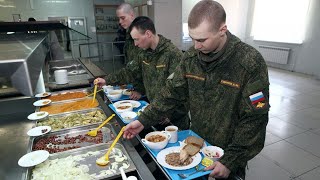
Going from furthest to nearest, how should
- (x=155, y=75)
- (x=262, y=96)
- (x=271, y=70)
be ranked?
(x=271, y=70) → (x=155, y=75) → (x=262, y=96)

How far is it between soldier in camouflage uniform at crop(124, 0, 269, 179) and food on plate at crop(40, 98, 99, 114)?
82 cm

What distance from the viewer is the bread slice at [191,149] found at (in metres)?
1.17

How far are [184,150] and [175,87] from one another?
0.49 meters

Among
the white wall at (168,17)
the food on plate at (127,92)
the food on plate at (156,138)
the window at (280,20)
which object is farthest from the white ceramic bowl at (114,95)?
the window at (280,20)

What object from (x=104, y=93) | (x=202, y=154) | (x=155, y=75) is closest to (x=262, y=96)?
(x=202, y=154)

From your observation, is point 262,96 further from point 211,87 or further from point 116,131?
point 116,131

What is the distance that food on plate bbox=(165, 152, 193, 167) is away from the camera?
3.66ft

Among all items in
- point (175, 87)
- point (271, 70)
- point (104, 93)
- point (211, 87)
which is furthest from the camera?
point (271, 70)

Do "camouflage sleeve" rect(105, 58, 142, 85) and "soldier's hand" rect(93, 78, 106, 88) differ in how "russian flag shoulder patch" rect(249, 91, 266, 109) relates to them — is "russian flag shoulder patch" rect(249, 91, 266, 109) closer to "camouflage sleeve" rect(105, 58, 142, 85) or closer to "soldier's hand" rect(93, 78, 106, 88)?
"camouflage sleeve" rect(105, 58, 142, 85)

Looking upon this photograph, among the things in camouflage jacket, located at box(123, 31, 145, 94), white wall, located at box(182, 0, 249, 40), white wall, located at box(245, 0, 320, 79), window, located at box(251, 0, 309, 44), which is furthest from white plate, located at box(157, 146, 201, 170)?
white wall, located at box(182, 0, 249, 40)

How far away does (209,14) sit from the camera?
1139mm

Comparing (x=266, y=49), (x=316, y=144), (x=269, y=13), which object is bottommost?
(x=316, y=144)

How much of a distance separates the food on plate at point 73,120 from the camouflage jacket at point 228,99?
53 centimetres

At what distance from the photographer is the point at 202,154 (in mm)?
1217
